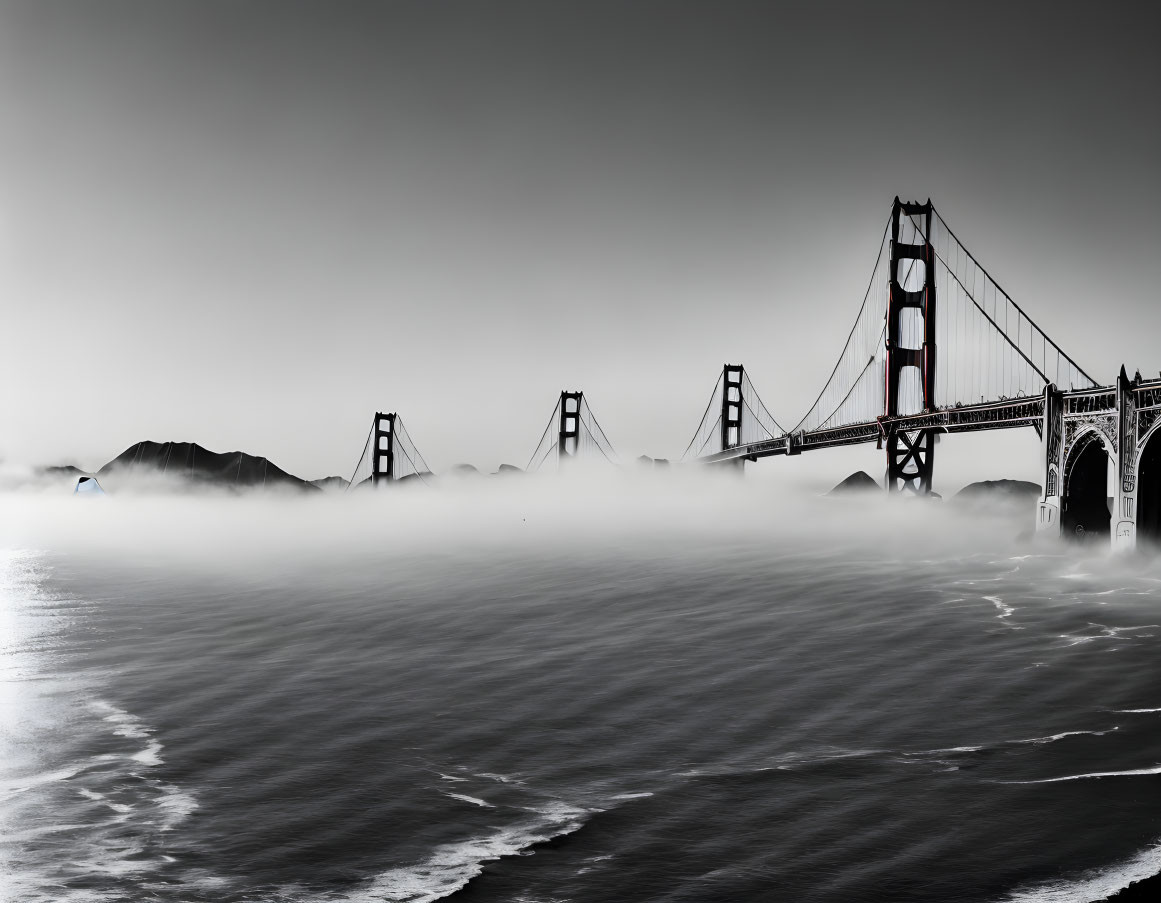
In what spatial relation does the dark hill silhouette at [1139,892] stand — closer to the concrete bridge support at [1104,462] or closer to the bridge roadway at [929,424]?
the concrete bridge support at [1104,462]

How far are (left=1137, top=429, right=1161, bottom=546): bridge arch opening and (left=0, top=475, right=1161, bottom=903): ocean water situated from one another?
143 inches

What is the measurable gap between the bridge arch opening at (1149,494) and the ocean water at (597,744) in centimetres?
364

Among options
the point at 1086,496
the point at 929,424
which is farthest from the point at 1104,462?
the point at 929,424

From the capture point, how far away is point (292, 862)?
12.2 m

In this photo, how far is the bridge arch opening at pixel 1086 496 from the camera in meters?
51.0

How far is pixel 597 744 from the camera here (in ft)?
56.7

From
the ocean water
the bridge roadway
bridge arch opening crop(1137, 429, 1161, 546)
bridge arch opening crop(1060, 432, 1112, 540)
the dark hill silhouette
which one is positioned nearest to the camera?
the dark hill silhouette

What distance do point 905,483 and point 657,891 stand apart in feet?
231

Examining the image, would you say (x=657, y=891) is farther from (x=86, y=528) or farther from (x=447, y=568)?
(x=86, y=528)

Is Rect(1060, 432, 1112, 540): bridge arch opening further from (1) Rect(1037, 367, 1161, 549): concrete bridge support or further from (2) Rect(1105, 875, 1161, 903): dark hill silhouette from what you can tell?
(2) Rect(1105, 875, 1161, 903): dark hill silhouette

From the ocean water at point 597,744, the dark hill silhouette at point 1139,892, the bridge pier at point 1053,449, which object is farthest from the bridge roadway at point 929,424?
the dark hill silhouette at point 1139,892

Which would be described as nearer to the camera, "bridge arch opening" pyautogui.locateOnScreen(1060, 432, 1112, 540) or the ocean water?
the ocean water

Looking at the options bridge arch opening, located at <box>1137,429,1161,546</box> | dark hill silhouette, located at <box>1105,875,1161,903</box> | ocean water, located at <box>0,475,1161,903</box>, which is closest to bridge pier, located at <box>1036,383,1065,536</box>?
bridge arch opening, located at <box>1137,429,1161,546</box>

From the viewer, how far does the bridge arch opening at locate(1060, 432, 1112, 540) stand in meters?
51.0
